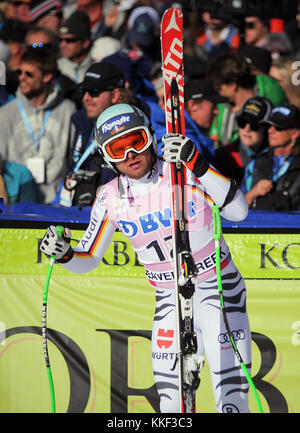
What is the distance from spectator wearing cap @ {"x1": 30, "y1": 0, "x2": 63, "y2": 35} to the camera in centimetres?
1058

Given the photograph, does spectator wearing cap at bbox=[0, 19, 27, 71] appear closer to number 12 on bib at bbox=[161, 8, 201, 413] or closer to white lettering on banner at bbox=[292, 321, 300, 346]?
number 12 on bib at bbox=[161, 8, 201, 413]

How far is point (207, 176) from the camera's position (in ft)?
14.9

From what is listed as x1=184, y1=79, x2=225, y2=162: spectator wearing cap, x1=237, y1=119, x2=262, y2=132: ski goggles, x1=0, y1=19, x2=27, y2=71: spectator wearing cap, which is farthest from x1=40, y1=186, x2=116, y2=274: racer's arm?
x1=0, y1=19, x2=27, y2=71: spectator wearing cap

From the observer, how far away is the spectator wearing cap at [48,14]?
10.6 metres

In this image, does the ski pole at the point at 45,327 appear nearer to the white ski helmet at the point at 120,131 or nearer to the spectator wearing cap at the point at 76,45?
the white ski helmet at the point at 120,131

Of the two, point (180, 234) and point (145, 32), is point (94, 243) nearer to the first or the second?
point (180, 234)

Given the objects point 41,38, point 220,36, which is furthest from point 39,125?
Result: point 220,36

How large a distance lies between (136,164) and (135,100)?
2094mm

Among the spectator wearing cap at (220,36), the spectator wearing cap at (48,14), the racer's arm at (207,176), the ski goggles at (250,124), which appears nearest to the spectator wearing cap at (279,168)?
the ski goggles at (250,124)

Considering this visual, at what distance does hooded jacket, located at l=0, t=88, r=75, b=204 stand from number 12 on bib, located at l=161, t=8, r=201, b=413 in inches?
117

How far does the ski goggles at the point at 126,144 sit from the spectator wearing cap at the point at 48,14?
6.06 metres

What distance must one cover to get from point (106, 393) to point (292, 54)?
5.95 meters

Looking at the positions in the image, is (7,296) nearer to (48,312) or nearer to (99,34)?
(48,312)
